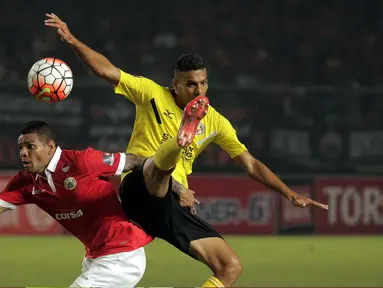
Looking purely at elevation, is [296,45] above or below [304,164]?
above

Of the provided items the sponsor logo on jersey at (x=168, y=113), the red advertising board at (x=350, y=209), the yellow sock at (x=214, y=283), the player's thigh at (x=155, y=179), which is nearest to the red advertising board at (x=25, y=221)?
the red advertising board at (x=350, y=209)

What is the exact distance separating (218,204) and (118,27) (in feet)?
13.6

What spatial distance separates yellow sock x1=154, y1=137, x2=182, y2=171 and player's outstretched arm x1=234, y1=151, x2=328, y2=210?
1294mm

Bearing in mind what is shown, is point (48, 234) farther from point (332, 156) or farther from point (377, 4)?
point (377, 4)

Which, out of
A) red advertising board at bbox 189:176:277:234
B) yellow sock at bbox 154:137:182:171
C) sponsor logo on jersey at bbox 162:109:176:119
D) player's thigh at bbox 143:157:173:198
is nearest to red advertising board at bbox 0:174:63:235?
red advertising board at bbox 189:176:277:234

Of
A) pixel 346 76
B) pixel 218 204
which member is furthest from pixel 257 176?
pixel 346 76

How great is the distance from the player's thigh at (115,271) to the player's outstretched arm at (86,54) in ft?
4.77

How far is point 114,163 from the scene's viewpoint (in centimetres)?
652

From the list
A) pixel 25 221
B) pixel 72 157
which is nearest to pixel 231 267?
pixel 72 157

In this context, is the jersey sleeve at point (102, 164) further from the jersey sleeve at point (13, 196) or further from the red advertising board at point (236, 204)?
the red advertising board at point (236, 204)

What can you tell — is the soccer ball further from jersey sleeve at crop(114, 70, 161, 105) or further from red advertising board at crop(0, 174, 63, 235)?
red advertising board at crop(0, 174, 63, 235)

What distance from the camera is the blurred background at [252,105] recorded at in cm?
1477

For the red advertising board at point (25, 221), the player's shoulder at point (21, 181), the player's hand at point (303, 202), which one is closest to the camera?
the player's shoulder at point (21, 181)

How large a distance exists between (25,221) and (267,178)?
777cm
